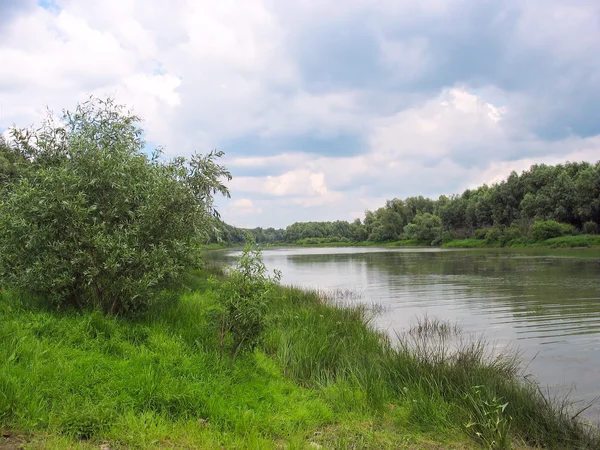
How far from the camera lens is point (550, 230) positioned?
75625mm

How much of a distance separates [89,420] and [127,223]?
14.2 ft

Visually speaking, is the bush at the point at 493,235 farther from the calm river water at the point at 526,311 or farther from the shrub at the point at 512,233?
the calm river water at the point at 526,311

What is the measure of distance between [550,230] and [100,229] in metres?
82.5

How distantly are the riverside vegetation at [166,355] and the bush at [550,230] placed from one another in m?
75.9

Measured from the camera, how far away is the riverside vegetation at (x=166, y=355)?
516 centimetres

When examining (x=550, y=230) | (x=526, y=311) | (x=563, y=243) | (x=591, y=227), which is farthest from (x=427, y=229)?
(x=526, y=311)

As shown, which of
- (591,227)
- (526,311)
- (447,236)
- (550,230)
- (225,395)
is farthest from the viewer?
(447,236)

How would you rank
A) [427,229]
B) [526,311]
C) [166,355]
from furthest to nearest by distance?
[427,229], [526,311], [166,355]

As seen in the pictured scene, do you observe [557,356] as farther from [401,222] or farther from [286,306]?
[401,222]

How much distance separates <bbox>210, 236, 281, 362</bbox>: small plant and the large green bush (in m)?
1.62

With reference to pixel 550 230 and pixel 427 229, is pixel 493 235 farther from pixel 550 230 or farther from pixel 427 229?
pixel 427 229

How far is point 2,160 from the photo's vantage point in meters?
21.5

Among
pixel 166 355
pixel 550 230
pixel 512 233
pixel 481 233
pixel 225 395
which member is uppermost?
pixel 550 230

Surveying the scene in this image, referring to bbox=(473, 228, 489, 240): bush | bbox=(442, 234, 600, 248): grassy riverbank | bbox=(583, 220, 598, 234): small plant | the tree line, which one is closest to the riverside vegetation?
the tree line
